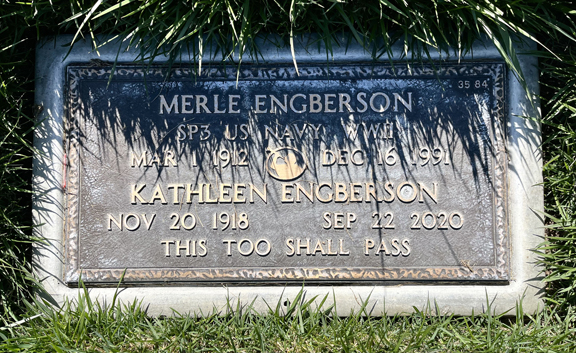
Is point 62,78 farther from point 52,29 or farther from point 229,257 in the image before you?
point 229,257

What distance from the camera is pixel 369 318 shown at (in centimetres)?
212

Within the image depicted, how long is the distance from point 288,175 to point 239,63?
586 millimetres

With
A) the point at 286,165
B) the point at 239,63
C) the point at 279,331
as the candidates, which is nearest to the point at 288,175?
the point at 286,165

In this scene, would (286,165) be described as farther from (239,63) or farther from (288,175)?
(239,63)

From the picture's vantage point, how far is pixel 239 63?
208 centimetres

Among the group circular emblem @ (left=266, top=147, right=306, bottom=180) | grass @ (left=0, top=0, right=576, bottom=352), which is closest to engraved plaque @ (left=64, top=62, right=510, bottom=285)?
circular emblem @ (left=266, top=147, right=306, bottom=180)

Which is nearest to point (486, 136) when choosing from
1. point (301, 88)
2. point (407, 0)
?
point (407, 0)

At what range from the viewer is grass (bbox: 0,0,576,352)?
2072 mm

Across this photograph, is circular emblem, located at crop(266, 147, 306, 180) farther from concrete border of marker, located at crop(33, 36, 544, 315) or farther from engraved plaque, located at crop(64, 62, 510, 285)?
concrete border of marker, located at crop(33, 36, 544, 315)

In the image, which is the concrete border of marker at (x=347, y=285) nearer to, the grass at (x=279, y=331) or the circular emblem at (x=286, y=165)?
the grass at (x=279, y=331)

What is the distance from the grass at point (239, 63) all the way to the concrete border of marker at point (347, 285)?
0.05 m

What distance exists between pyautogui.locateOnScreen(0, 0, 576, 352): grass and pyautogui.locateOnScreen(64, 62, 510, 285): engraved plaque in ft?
0.53

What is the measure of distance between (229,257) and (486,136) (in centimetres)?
140

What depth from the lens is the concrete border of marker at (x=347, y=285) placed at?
218cm
